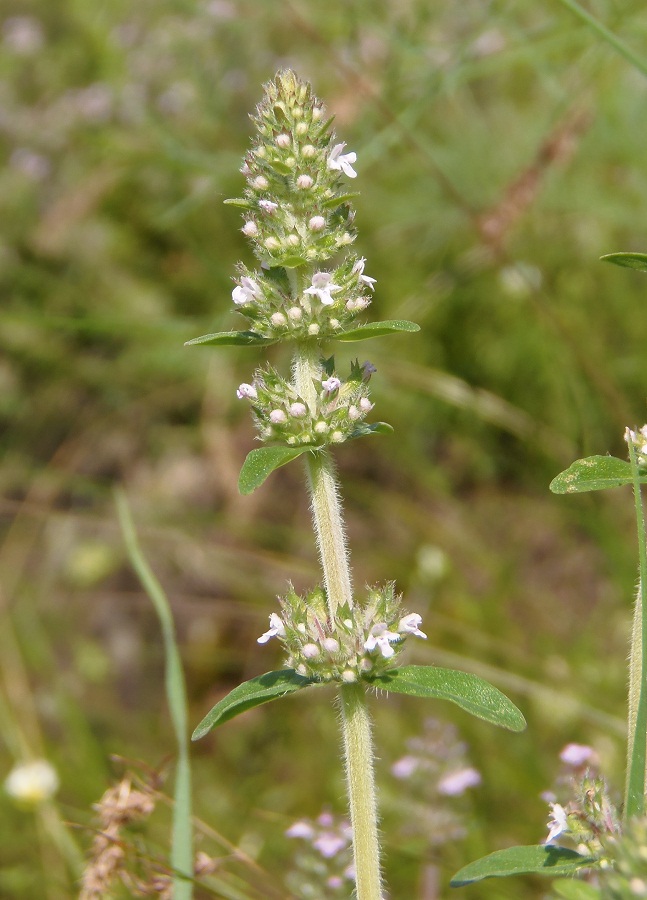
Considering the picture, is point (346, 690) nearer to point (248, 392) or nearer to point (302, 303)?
point (248, 392)

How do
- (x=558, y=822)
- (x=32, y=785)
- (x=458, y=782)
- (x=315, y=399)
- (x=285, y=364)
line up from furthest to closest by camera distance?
(x=285, y=364) → (x=32, y=785) → (x=458, y=782) → (x=315, y=399) → (x=558, y=822)

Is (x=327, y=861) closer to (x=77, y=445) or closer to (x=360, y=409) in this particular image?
(x=360, y=409)

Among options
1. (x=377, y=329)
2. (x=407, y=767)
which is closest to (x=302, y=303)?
(x=377, y=329)

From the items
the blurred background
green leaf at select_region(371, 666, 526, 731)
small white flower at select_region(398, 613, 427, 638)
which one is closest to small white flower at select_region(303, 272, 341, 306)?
small white flower at select_region(398, 613, 427, 638)

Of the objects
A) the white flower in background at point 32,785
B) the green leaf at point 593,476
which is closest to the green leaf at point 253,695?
the green leaf at point 593,476

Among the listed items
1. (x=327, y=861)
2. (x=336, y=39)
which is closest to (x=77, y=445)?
(x=336, y=39)
